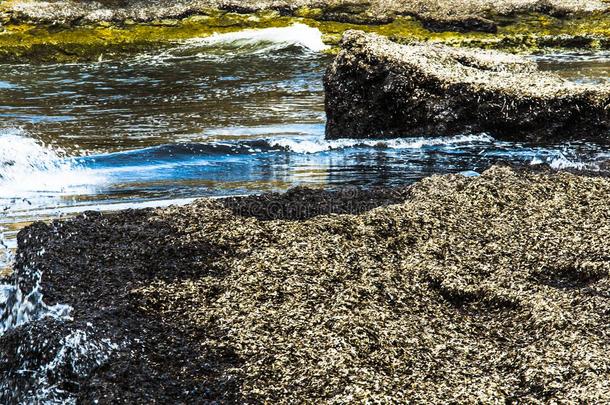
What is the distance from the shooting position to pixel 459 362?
3.81 m

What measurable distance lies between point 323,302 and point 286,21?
17683 millimetres

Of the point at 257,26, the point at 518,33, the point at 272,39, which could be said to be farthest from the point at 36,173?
the point at 518,33

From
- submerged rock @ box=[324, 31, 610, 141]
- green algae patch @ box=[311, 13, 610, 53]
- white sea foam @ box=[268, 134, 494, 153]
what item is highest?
submerged rock @ box=[324, 31, 610, 141]

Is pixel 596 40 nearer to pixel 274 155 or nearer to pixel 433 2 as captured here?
pixel 433 2

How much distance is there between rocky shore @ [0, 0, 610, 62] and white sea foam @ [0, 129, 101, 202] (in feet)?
34.8

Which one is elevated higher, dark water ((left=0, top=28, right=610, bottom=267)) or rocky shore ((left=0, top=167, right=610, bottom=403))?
rocky shore ((left=0, top=167, right=610, bottom=403))

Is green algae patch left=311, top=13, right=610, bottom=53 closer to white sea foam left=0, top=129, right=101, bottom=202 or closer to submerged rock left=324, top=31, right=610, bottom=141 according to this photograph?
submerged rock left=324, top=31, right=610, bottom=141

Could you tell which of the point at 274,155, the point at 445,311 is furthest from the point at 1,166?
the point at 445,311

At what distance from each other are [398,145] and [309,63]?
8.64 m

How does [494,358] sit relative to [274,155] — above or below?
above

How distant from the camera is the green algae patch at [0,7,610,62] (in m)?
19.7

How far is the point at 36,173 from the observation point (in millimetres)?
8734

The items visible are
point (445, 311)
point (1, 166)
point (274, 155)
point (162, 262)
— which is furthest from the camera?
point (274, 155)

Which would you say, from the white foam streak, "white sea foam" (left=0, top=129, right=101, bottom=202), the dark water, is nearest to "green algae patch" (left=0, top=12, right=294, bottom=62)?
the dark water
